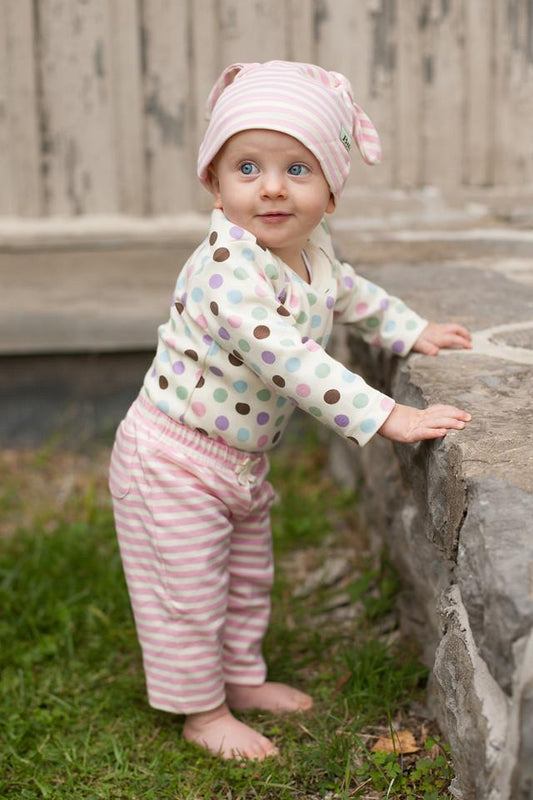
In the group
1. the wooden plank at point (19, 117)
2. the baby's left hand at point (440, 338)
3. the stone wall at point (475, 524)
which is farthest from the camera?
the wooden plank at point (19, 117)

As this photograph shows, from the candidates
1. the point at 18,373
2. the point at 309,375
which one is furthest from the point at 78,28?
the point at 309,375

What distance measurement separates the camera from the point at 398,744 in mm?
2162

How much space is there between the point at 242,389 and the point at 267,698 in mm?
731

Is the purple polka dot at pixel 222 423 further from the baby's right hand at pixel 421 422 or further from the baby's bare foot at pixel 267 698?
the baby's bare foot at pixel 267 698

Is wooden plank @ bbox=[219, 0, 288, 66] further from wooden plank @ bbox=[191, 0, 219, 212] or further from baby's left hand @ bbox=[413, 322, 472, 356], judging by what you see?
baby's left hand @ bbox=[413, 322, 472, 356]

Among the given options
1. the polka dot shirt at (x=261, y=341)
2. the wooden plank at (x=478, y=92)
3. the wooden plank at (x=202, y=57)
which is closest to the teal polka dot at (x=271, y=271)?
the polka dot shirt at (x=261, y=341)

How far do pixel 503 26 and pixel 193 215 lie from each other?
130cm

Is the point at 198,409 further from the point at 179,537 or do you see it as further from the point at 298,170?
the point at 298,170

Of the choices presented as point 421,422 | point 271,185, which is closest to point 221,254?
point 271,185

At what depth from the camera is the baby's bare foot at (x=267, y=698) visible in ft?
7.80

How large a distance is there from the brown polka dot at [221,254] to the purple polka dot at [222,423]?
31 centimetres

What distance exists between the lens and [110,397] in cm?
412

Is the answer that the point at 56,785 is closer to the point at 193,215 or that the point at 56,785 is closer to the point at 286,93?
the point at 286,93

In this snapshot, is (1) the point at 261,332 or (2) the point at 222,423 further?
(2) the point at 222,423
